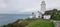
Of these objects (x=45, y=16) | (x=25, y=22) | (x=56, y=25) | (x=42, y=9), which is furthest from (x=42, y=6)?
(x=56, y=25)

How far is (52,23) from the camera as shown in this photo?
3428 cm

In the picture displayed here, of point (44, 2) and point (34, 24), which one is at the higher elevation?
point (44, 2)

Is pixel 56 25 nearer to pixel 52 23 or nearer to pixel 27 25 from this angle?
pixel 52 23

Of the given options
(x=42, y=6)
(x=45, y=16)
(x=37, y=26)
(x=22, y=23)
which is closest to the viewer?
(x=37, y=26)

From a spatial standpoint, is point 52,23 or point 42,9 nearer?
point 52,23

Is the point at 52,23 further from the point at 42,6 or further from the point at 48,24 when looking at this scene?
the point at 42,6

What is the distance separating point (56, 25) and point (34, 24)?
3461mm

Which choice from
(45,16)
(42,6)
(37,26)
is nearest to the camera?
(37,26)

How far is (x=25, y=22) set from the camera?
3694 cm

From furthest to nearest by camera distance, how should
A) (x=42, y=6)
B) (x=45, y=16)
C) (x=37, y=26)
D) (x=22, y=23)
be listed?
(x=42, y=6)
(x=45, y=16)
(x=22, y=23)
(x=37, y=26)

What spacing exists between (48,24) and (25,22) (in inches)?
178

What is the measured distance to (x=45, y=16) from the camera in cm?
4328

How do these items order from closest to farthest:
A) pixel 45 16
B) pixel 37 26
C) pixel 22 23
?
pixel 37 26 < pixel 22 23 < pixel 45 16

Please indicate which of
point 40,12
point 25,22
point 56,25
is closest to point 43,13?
point 40,12
